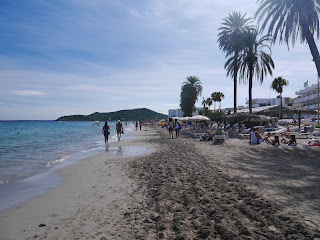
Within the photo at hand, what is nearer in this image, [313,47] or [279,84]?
[313,47]

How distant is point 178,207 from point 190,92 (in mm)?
47648

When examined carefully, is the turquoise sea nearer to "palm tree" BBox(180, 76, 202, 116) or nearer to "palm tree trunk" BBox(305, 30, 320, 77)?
"palm tree trunk" BBox(305, 30, 320, 77)

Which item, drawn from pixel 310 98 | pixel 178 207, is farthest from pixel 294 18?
pixel 310 98

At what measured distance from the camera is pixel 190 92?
165 feet

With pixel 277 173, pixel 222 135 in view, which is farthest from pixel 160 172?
pixel 222 135

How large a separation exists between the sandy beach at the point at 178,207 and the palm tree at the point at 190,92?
4433 cm

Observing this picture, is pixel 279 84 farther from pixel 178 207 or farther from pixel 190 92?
pixel 178 207

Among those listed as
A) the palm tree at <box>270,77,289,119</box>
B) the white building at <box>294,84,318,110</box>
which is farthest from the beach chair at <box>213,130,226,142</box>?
A: the white building at <box>294,84,318,110</box>

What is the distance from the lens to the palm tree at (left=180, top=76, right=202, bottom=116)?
5034 cm

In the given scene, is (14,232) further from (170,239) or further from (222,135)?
(222,135)

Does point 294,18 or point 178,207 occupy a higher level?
point 294,18

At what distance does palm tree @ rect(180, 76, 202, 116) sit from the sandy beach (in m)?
44.3

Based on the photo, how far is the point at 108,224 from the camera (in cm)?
344

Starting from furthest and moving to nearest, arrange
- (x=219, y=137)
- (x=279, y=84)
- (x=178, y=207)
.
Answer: (x=279, y=84) < (x=219, y=137) < (x=178, y=207)
